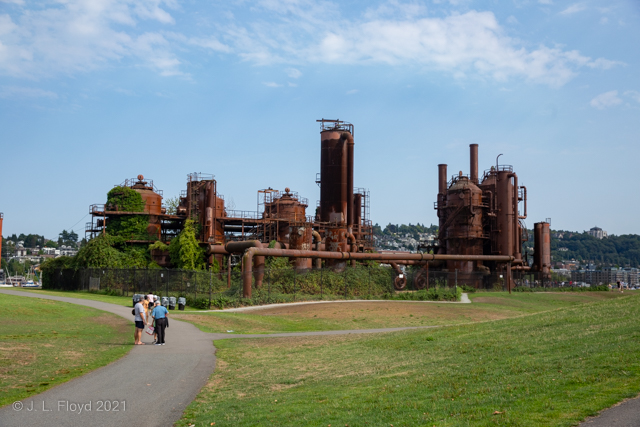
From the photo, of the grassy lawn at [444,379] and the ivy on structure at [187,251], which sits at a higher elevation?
the ivy on structure at [187,251]

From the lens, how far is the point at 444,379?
12695 mm

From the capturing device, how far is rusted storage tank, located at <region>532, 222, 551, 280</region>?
77250 millimetres

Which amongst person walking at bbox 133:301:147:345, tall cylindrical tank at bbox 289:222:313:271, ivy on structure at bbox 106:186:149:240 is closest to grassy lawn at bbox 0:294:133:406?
person walking at bbox 133:301:147:345

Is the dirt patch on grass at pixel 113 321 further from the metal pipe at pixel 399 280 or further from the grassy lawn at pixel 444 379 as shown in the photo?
the metal pipe at pixel 399 280

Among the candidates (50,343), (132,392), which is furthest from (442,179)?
(132,392)

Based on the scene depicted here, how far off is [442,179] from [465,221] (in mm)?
12042

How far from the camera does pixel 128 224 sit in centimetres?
6650

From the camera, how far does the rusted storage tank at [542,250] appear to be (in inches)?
3041

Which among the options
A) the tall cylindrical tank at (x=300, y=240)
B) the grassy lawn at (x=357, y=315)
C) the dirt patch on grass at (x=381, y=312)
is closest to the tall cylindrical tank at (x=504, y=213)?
the grassy lawn at (x=357, y=315)

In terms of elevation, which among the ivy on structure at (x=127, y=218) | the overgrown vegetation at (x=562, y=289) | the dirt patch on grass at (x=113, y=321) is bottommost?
the overgrown vegetation at (x=562, y=289)

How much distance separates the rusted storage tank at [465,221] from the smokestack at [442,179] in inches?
340

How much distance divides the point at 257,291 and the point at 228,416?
34865mm

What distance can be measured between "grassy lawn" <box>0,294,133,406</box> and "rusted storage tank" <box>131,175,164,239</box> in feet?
106

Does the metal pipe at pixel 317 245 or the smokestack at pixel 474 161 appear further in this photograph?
the smokestack at pixel 474 161
